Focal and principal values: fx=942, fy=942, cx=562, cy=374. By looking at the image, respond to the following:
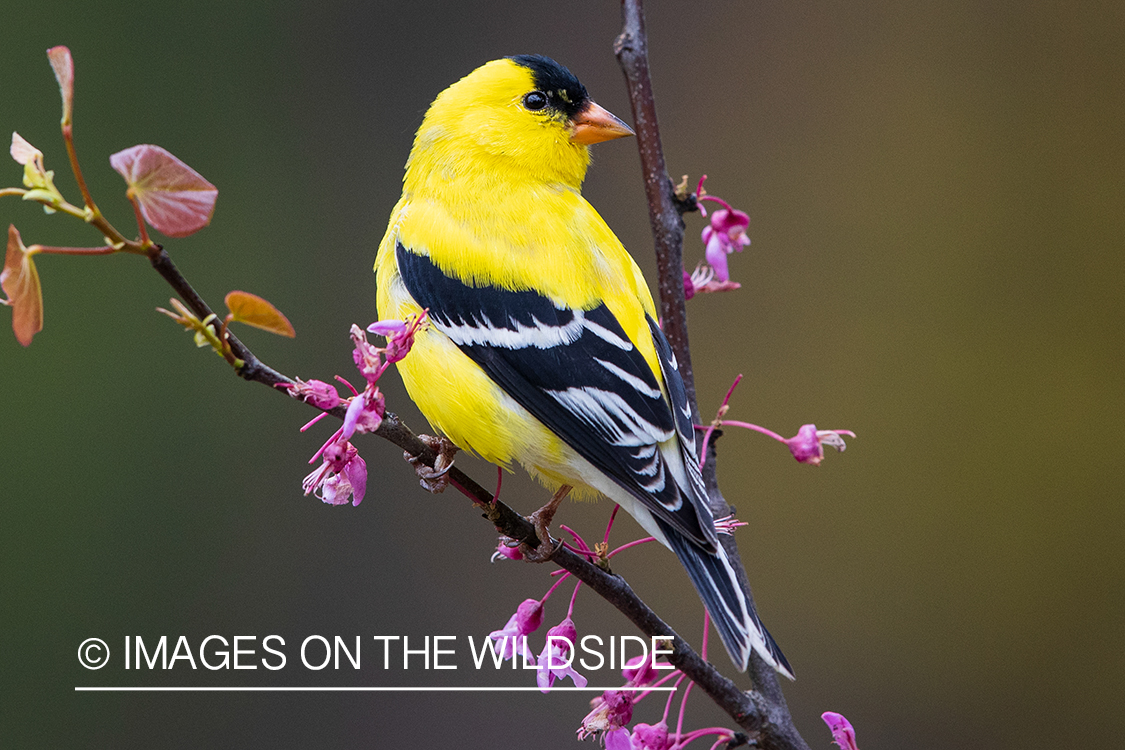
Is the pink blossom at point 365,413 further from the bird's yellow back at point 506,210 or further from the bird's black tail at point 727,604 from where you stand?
the bird's yellow back at point 506,210

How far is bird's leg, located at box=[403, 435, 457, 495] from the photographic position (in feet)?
3.61

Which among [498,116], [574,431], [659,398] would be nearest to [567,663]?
[574,431]

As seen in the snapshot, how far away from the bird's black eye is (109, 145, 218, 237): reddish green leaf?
3.49 ft

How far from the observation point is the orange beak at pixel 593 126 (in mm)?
1636

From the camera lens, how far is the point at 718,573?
3.85ft

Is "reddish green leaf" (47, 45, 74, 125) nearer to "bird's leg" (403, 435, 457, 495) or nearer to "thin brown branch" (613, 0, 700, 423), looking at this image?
"bird's leg" (403, 435, 457, 495)

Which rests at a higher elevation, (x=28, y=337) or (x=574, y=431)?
(x=574, y=431)

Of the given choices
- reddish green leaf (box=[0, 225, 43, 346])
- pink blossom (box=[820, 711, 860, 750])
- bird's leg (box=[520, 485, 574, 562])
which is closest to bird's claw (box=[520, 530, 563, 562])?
bird's leg (box=[520, 485, 574, 562])

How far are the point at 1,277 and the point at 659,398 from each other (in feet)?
2.92

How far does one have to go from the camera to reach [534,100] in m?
1.64

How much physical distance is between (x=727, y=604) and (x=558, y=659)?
0.21 meters

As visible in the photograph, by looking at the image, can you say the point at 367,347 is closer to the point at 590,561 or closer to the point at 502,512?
the point at 502,512

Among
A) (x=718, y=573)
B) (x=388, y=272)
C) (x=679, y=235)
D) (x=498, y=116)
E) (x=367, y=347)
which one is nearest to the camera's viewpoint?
(x=367, y=347)

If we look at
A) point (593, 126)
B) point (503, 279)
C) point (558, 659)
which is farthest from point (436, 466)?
point (593, 126)
